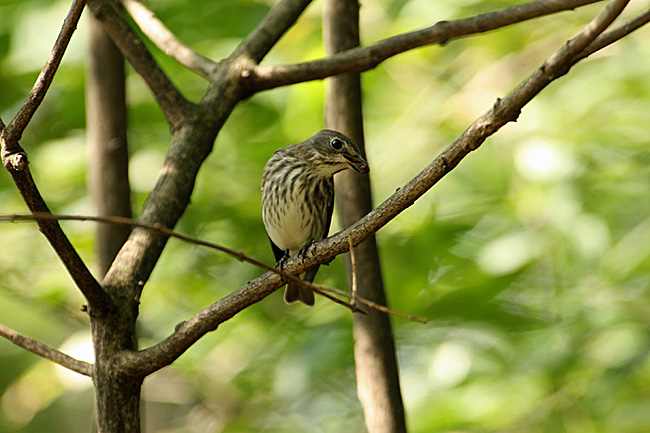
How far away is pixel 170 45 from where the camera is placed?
3875 mm

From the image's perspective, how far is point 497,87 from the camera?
485cm

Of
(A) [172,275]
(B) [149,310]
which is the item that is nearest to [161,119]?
A: (A) [172,275]

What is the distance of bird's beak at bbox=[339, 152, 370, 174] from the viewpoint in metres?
3.53

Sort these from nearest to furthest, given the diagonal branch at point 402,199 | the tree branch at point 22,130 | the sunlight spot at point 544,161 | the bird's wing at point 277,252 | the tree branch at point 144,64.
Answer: the diagonal branch at point 402,199 < the tree branch at point 22,130 < the tree branch at point 144,64 < the sunlight spot at point 544,161 < the bird's wing at point 277,252

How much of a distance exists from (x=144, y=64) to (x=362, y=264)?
1343 millimetres

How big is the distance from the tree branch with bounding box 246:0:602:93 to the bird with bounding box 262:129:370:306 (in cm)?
51

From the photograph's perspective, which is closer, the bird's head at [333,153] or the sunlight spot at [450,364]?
the bird's head at [333,153]

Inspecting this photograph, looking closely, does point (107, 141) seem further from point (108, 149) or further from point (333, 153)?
point (333, 153)

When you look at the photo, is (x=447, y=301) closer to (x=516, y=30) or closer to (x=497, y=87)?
(x=497, y=87)

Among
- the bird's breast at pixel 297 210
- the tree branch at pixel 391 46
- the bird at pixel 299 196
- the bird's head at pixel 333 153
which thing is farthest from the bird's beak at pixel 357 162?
the bird's breast at pixel 297 210

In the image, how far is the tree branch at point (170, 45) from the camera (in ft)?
12.2

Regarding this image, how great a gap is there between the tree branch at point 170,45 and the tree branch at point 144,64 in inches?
9.4

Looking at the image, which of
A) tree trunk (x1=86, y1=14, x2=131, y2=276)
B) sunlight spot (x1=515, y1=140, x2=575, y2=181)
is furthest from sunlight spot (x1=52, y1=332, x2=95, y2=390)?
sunlight spot (x1=515, y1=140, x2=575, y2=181)

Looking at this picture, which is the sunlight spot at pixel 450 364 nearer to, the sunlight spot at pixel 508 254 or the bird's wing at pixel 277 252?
the sunlight spot at pixel 508 254
